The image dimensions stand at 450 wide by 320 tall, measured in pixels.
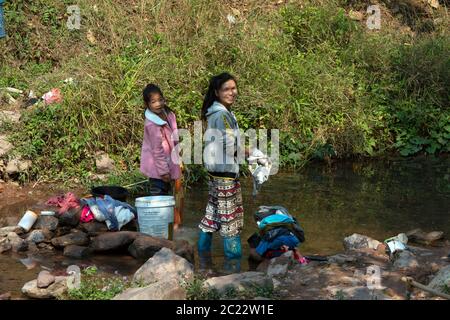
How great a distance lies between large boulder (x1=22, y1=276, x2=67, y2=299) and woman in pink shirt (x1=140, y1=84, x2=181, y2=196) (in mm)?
1937

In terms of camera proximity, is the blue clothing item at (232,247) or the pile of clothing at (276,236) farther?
the blue clothing item at (232,247)

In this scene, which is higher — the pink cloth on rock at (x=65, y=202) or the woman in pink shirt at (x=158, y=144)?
the woman in pink shirt at (x=158, y=144)

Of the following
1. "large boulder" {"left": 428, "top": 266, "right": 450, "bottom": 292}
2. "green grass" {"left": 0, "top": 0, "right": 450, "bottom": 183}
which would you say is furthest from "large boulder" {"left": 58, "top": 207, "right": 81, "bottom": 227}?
"large boulder" {"left": 428, "top": 266, "right": 450, "bottom": 292}

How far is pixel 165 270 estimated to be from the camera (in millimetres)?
6188

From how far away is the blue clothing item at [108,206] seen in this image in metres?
7.88

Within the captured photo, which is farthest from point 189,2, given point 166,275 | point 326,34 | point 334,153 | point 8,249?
point 166,275

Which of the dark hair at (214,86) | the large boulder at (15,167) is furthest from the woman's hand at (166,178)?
the large boulder at (15,167)

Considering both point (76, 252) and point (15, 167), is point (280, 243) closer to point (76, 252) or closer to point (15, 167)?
point (76, 252)

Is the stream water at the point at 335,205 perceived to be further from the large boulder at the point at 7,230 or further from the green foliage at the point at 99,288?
the green foliage at the point at 99,288

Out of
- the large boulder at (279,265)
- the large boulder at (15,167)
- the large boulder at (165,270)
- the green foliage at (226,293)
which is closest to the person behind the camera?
the green foliage at (226,293)

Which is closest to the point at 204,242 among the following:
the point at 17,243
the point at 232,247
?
the point at 232,247

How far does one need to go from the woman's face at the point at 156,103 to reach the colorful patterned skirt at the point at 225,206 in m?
1.02

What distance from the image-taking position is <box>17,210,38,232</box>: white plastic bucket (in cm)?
784

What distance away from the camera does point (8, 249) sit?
294 inches
